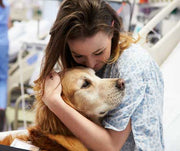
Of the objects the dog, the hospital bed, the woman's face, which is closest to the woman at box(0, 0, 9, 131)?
the hospital bed

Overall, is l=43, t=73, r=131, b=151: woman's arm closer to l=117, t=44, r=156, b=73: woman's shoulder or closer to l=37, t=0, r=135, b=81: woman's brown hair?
l=37, t=0, r=135, b=81: woman's brown hair

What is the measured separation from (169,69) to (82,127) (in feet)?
3.34

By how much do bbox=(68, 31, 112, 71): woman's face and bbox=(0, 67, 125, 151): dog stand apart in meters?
0.07

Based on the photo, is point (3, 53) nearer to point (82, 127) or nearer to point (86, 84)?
point (86, 84)

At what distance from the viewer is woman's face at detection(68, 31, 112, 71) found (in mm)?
979

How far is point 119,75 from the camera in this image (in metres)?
1.06

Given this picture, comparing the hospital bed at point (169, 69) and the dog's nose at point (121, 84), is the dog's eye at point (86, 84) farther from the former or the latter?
the hospital bed at point (169, 69)

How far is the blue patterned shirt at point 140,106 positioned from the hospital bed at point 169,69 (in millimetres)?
477

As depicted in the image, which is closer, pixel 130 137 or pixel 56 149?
pixel 56 149

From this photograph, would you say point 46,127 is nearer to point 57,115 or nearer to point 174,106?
point 57,115

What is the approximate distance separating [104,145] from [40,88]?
1.02ft

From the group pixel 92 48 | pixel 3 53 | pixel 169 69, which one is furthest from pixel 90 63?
pixel 3 53

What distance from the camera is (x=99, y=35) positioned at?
38.7 inches

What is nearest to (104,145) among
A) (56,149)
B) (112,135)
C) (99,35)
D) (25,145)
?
(112,135)
